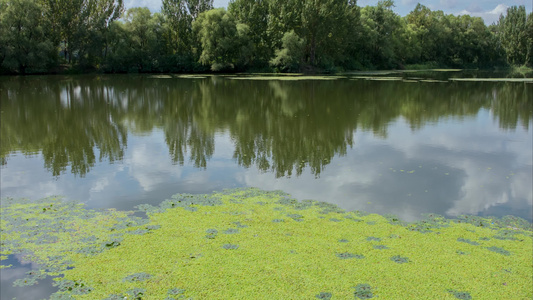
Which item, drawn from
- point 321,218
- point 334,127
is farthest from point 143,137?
point 321,218

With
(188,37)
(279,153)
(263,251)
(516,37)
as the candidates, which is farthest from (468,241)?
(516,37)

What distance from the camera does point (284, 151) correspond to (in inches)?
477

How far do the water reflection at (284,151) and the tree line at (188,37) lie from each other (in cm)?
3055

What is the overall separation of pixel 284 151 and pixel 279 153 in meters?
0.28

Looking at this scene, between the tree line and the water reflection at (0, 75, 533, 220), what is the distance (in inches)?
1203

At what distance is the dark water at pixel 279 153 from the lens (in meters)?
8.59

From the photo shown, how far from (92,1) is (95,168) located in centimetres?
5200

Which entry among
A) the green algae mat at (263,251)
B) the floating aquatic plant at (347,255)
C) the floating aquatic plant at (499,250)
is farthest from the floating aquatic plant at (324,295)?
the floating aquatic plant at (499,250)

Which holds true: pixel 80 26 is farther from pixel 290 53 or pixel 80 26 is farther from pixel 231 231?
pixel 231 231

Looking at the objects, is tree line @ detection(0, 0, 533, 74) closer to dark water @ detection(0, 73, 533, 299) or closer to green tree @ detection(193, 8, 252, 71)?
green tree @ detection(193, 8, 252, 71)

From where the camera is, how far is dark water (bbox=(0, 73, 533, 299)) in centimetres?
859

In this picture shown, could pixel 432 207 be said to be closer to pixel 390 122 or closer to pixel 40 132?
pixel 390 122

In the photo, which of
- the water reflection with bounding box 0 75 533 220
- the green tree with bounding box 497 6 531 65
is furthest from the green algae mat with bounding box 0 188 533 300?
the green tree with bounding box 497 6 531 65

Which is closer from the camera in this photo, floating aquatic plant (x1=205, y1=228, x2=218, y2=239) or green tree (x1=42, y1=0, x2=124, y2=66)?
floating aquatic plant (x1=205, y1=228, x2=218, y2=239)
